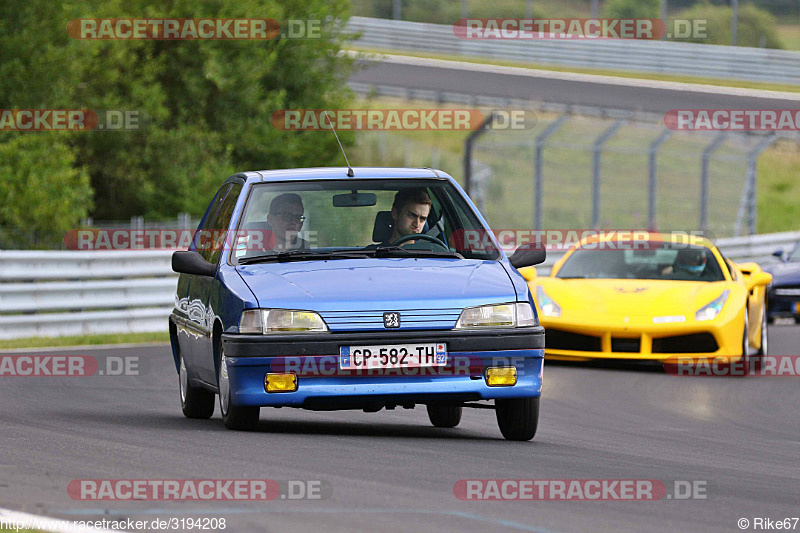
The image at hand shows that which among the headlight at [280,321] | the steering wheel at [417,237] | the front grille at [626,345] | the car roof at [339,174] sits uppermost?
the car roof at [339,174]

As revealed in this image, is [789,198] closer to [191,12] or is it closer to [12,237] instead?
[191,12]

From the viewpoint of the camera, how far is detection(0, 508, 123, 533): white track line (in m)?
5.44

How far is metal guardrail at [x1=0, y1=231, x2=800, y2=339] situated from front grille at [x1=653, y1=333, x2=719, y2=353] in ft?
22.7

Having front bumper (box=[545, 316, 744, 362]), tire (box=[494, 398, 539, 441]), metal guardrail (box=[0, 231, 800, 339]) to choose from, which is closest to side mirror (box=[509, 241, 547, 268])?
tire (box=[494, 398, 539, 441])

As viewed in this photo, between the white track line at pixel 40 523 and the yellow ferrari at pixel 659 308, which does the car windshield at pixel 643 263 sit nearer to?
the yellow ferrari at pixel 659 308

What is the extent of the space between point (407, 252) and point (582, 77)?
36.8 meters

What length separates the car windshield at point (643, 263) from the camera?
15.1m

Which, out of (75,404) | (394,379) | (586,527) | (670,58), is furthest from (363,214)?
(670,58)

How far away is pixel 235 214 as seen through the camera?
9.07m

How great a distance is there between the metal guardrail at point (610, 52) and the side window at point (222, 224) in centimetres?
3372

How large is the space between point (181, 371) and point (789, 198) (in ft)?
156

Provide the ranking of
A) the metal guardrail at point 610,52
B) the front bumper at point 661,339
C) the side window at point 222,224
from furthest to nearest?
1. the metal guardrail at point 610,52
2. the front bumper at point 661,339
3. the side window at point 222,224

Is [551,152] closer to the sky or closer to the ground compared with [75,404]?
closer to the ground

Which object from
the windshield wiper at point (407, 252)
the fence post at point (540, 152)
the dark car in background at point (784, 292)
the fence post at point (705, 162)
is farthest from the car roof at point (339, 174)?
the fence post at point (705, 162)
